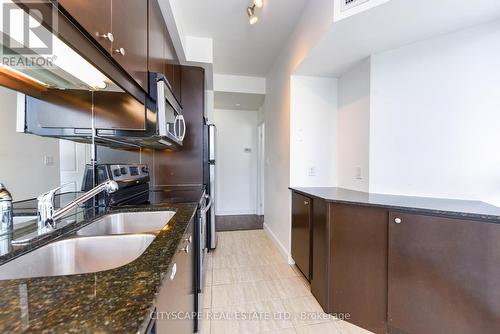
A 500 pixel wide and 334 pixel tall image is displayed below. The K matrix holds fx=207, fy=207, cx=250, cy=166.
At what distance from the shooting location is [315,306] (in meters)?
1.72

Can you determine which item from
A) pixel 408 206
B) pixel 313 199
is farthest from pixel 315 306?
pixel 408 206

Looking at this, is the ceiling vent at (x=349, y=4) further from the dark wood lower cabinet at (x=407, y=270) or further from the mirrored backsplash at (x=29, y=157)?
the mirrored backsplash at (x=29, y=157)

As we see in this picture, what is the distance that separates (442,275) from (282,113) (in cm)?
219

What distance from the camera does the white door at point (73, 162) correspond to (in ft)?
3.62

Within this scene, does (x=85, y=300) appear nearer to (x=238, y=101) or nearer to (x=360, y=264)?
(x=360, y=264)

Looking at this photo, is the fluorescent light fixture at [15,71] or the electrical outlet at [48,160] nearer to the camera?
the fluorescent light fixture at [15,71]

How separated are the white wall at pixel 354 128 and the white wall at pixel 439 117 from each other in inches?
3.1

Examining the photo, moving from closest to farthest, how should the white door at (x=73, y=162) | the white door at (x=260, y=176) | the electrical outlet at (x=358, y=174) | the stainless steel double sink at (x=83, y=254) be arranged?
the stainless steel double sink at (x=83, y=254), the white door at (x=73, y=162), the electrical outlet at (x=358, y=174), the white door at (x=260, y=176)

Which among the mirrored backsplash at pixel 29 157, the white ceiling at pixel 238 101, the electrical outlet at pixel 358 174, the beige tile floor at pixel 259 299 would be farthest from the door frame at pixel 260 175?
the mirrored backsplash at pixel 29 157

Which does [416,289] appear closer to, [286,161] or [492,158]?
[492,158]

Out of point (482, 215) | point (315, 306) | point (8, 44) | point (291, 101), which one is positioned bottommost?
point (315, 306)

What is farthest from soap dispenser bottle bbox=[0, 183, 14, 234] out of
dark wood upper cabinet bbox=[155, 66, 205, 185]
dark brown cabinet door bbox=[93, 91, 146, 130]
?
dark wood upper cabinet bbox=[155, 66, 205, 185]

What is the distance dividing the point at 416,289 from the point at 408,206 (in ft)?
1.74

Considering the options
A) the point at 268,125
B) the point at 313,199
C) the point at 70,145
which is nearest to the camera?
the point at 70,145
